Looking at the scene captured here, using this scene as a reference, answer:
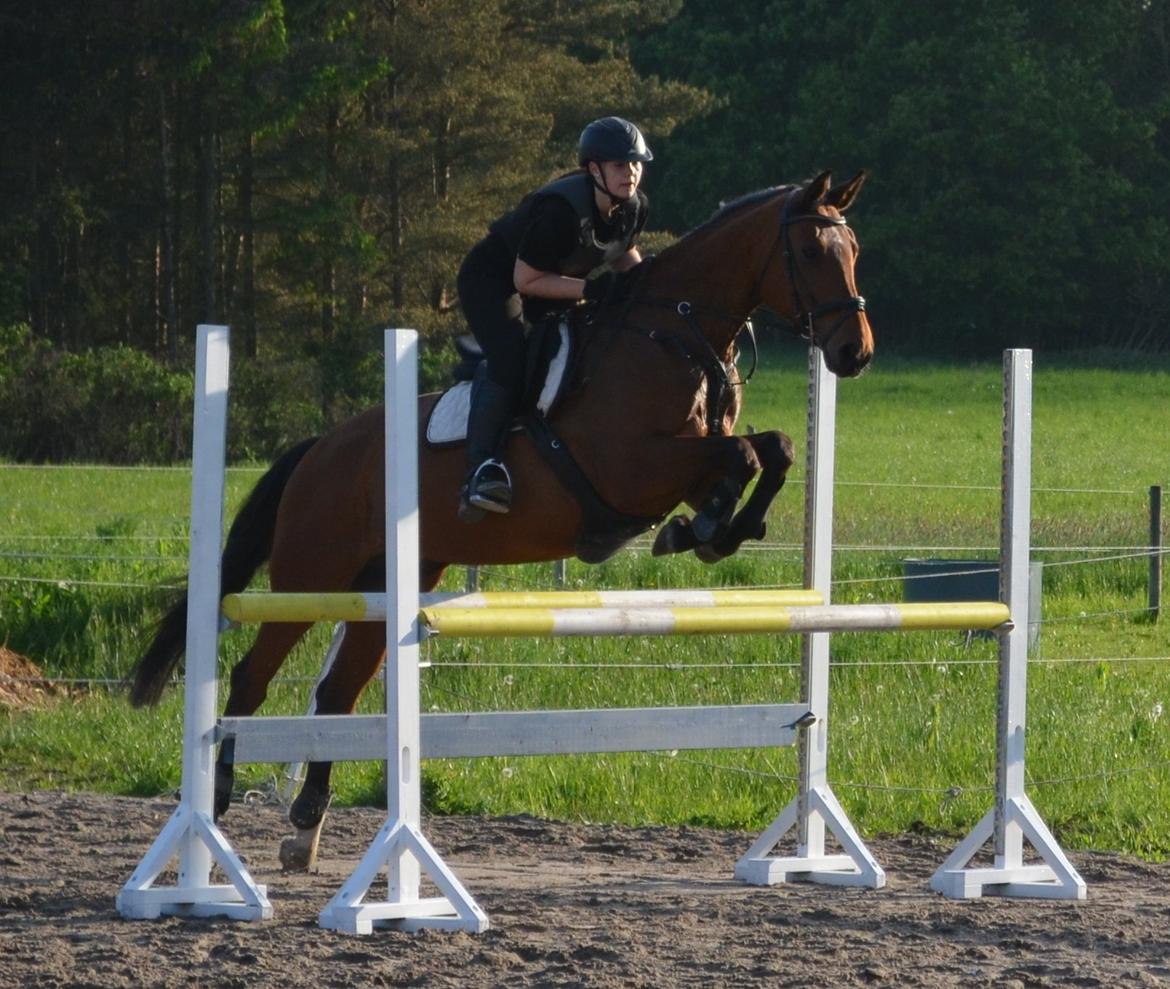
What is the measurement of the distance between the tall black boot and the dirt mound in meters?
4.11

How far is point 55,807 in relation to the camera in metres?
6.47

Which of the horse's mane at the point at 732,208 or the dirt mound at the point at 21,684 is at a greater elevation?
the horse's mane at the point at 732,208

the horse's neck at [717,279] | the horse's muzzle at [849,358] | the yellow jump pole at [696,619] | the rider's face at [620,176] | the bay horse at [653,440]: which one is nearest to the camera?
the yellow jump pole at [696,619]

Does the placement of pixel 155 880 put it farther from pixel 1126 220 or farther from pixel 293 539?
pixel 1126 220

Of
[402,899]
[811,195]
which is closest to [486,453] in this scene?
[811,195]

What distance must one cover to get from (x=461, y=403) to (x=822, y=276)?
1.17 meters

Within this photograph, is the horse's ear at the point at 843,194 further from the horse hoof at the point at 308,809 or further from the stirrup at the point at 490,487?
the horse hoof at the point at 308,809

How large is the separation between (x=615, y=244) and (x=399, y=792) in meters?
1.83

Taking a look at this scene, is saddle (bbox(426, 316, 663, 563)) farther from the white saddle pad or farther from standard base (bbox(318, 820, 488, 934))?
standard base (bbox(318, 820, 488, 934))

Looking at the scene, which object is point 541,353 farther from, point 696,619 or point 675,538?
point 696,619

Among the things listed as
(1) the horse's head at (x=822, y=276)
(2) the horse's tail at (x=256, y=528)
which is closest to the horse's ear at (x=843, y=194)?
(1) the horse's head at (x=822, y=276)

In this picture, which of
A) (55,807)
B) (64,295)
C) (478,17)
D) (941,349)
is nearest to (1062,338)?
(941,349)

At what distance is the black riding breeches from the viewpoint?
5.30m

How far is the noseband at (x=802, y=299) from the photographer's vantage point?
493 centimetres
